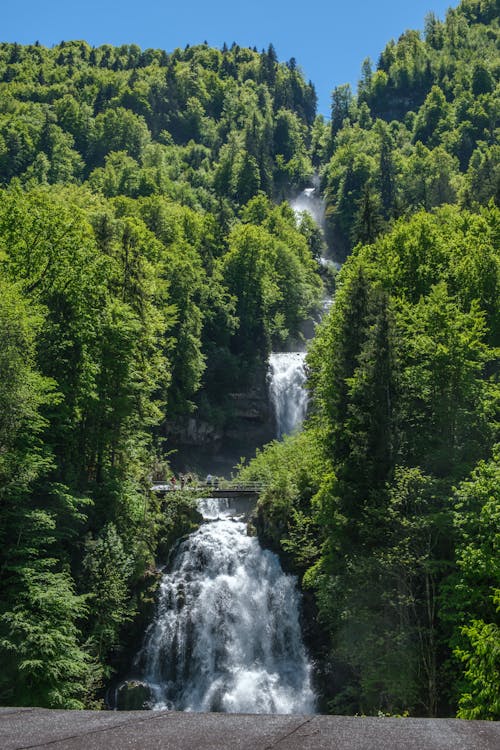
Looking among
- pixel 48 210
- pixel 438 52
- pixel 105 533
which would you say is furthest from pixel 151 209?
pixel 438 52

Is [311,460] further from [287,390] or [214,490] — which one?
[287,390]

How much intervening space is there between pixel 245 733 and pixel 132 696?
25.2m

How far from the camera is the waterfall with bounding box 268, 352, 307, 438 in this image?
5766 centimetres

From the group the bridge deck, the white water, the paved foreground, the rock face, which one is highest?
the white water

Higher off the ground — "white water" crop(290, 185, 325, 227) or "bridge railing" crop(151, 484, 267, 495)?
"white water" crop(290, 185, 325, 227)

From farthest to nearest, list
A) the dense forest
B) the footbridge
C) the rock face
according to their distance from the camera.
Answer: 1. the footbridge
2. the rock face
3. the dense forest

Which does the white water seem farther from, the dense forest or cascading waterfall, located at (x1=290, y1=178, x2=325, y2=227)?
the dense forest

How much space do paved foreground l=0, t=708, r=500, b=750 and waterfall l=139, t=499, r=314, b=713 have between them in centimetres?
2396

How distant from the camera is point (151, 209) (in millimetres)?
72625

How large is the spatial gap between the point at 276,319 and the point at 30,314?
146 ft

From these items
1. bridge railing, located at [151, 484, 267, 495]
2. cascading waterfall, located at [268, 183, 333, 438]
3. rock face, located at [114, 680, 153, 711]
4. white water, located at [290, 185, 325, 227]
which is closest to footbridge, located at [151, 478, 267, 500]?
bridge railing, located at [151, 484, 267, 495]

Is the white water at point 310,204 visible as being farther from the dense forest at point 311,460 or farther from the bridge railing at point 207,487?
the bridge railing at point 207,487

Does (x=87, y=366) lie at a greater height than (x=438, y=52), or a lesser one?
lesser

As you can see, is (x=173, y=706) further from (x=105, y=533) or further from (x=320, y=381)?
(x=320, y=381)
